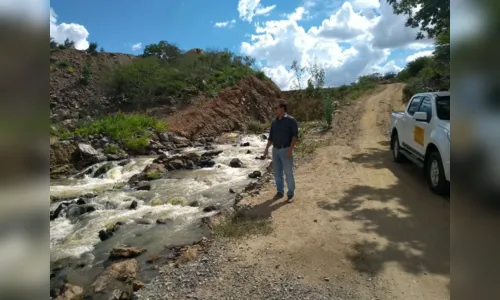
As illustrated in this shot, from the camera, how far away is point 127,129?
19.9 m

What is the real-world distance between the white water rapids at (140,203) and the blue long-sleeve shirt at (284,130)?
98.1 inches

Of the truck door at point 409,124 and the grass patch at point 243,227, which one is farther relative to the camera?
the truck door at point 409,124

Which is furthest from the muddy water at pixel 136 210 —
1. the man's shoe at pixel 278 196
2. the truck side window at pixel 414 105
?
the truck side window at pixel 414 105

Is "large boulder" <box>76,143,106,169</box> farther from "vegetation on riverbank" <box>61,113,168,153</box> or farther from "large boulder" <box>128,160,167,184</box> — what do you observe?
"large boulder" <box>128,160,167,184</box>

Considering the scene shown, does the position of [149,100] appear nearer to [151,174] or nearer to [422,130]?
[151,174]

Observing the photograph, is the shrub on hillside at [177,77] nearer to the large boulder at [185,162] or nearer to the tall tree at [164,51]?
the tall tree at [164,51]

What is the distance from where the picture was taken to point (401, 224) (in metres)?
5.69

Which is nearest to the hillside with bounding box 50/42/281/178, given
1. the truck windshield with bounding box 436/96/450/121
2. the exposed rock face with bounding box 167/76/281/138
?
the exposed rock face with bounding box 167/76/281/138

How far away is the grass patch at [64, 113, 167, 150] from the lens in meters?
18.8

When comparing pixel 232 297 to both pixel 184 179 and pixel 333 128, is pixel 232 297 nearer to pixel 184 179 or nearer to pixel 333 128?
pixel 184 179

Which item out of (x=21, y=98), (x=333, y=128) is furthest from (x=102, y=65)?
(x=21, y=98)

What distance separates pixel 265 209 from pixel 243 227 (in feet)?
2.92

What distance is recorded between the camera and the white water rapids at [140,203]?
7.34 m

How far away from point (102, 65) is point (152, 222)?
32.3 metres
